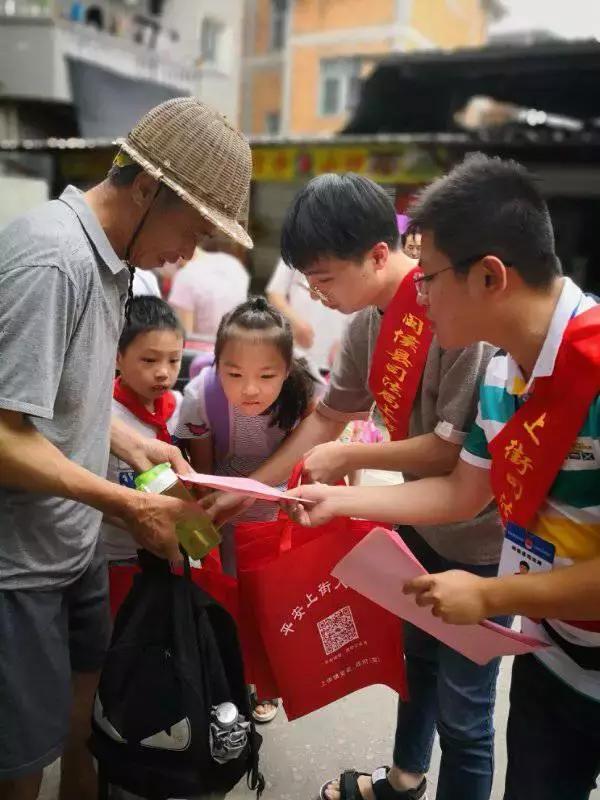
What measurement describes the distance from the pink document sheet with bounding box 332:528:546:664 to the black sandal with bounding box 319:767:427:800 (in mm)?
890

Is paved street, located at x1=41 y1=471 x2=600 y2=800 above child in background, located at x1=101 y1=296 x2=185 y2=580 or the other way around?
the other way around

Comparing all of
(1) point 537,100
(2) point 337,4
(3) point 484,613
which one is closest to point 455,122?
(1) point 537,100

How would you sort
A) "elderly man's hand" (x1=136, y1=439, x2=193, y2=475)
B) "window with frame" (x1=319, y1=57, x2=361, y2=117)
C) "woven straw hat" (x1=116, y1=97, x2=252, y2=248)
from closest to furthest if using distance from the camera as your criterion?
1. "woven straw hat" (x1=116, y1=97, x2=252, y2=248)
2. "elderly man's hand" (x1=136, y1=439, x2=193, y2=475)
3. "window with frame" (x1=319, y1=57, x2=361, y2=117)

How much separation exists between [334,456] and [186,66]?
12.6 meters

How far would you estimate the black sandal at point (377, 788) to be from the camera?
1.93 metres

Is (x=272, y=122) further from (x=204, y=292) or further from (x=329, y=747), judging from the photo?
(x=329, y=747)

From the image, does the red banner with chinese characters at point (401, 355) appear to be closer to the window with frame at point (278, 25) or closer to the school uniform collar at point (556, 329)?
the school uniform collar at point (556, 329)

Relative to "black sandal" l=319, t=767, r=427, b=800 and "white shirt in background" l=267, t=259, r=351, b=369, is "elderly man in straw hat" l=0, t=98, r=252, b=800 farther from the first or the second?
"white shirt in background" l=267, t=259, r=351, b=369

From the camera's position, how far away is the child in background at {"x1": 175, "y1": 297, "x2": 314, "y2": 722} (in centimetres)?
191

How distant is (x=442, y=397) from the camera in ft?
4.91

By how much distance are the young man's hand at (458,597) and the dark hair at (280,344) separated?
98 cm

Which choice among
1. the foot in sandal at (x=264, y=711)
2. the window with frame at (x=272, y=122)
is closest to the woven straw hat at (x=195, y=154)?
the foot in sandal at (x=264, y=711)

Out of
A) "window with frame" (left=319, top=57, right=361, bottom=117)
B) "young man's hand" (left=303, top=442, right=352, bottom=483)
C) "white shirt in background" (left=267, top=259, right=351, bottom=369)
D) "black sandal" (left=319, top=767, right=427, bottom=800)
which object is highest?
"window with frame" (left=319, top=57, right=361, bottom=117)

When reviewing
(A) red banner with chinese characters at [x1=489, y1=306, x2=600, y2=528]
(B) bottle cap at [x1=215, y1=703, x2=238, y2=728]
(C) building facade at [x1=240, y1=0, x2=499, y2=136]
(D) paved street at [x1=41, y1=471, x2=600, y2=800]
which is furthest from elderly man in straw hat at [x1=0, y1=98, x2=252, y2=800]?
(C) building facade at [x1=240, y1=0, x2=499, y2=136]
